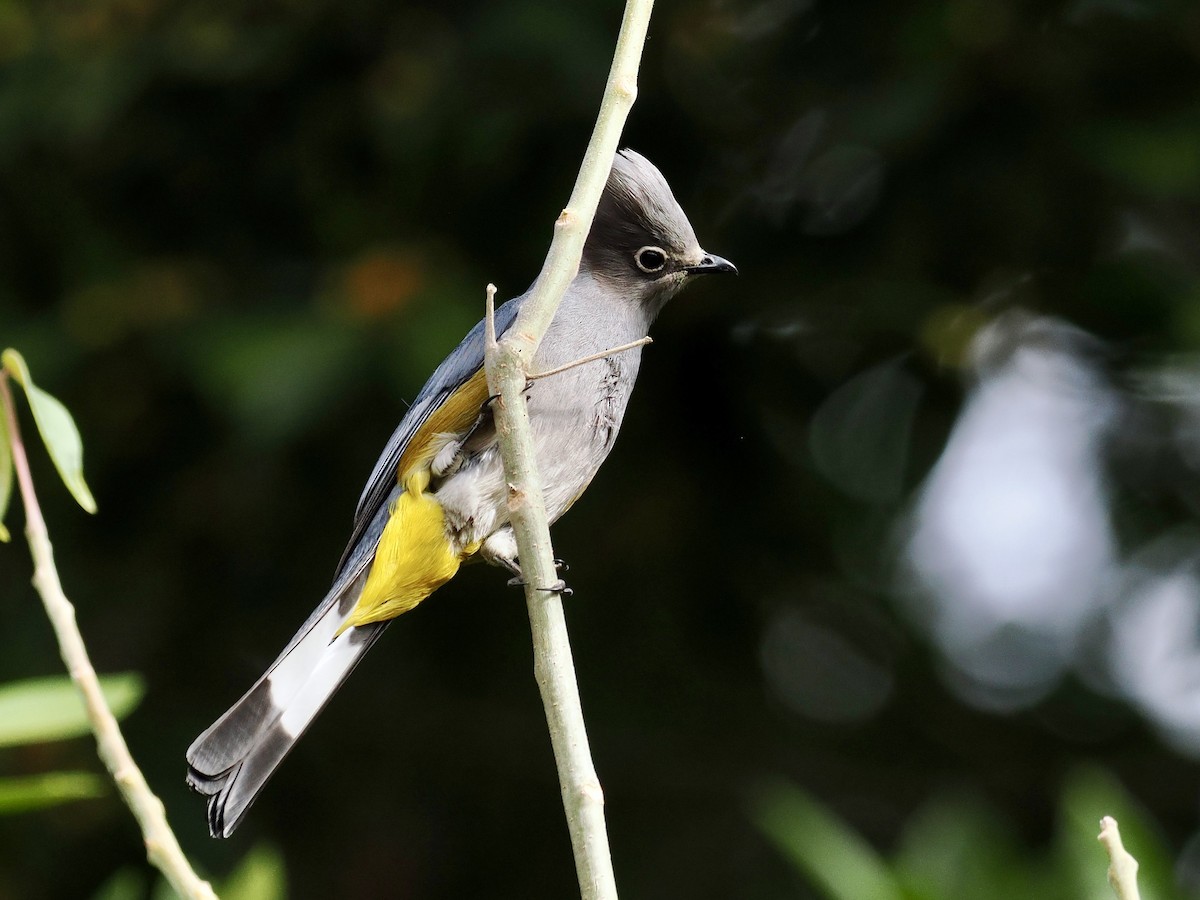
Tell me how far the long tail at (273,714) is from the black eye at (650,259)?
86 centimetres

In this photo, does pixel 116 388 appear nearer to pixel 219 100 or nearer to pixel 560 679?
pixel 219 100

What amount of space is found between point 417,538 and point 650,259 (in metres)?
0.79

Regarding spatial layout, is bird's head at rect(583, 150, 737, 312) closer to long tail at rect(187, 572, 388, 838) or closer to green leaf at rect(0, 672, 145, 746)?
long tail at rect(187, 572, 388, 838)

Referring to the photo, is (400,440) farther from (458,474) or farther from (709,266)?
(709,266)

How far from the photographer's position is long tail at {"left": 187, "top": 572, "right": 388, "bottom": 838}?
2.26 meters

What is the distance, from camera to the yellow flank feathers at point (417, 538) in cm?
244

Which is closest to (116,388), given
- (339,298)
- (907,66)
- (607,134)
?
(339,298)

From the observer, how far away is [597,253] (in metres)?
2.82

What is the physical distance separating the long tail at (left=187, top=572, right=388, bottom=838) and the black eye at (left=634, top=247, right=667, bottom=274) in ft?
2.82

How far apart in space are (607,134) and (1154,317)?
2.52 m

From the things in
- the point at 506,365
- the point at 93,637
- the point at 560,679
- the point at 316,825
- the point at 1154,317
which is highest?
the point at 506,365

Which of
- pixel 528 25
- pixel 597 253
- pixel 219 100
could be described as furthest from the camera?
pixel 219 100

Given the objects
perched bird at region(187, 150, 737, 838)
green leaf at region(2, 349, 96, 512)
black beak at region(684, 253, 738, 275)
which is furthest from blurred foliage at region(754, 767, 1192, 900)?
green leaf at region(2, 349, 96, 512)

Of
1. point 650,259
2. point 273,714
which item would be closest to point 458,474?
point 273,714
